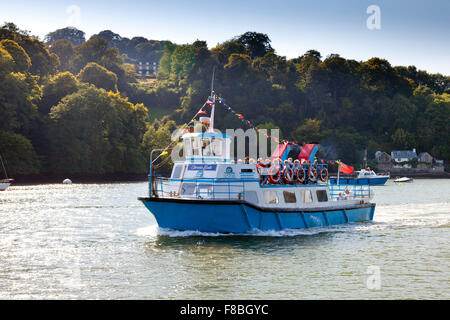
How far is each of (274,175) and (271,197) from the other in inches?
55.1

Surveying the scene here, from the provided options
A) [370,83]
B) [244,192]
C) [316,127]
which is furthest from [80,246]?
[370,83]

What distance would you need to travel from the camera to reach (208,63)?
167375 mm

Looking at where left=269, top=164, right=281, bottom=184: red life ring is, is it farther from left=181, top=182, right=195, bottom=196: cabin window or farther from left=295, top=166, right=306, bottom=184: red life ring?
left=181, top=182, right=195, bottom=196: cabin window

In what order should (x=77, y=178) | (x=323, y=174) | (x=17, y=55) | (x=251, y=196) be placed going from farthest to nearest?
1. (x=17, y=55)
2. (x=77, y=178)
3. (x=323, y=174)
4. (x=251, y=196)

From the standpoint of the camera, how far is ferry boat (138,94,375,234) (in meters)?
29.0

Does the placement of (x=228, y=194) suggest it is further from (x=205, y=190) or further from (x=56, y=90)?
(x=56, y=90)

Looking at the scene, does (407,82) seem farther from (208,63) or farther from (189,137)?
(189,137)

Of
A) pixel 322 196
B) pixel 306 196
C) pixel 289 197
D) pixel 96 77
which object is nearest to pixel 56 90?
pixel 96 77

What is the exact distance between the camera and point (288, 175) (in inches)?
1297

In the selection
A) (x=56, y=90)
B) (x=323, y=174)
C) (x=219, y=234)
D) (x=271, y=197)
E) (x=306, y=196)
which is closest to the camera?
(x=219, y=234)

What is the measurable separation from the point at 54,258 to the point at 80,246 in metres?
3.37

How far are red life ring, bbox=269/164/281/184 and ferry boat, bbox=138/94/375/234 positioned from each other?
59 millimetres

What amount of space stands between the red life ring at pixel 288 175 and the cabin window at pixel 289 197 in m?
0.70

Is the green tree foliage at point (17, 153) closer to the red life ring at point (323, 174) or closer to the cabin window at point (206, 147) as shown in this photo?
the cabin window at point (206, 147)
